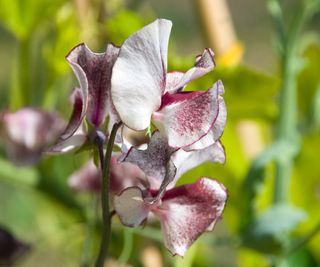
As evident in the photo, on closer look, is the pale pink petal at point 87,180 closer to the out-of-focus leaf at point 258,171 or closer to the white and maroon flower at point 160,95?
the out-of-focus leaf at point 258,171

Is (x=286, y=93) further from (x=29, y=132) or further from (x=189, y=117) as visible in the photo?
(x=189, y=117)

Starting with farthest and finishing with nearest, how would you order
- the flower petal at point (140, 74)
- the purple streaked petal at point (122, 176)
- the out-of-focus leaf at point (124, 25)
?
the out-of-focus leaf at point (124, 25) → the purple streaked petal at point (122, 176) → the flower petal at point (140, 74)

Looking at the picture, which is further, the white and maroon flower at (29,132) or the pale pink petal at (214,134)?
the white and maroon flower at (29,132)

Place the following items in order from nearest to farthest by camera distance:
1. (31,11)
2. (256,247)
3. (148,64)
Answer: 1. (148,64)
2. (256,247)
3. (31,11)

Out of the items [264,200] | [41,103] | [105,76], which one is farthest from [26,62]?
[105,76]

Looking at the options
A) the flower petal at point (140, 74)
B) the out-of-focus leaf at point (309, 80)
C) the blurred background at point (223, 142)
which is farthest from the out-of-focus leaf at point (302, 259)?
the flower petal at point (140, 74)

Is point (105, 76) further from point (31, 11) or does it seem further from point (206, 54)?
point (31, 11)
